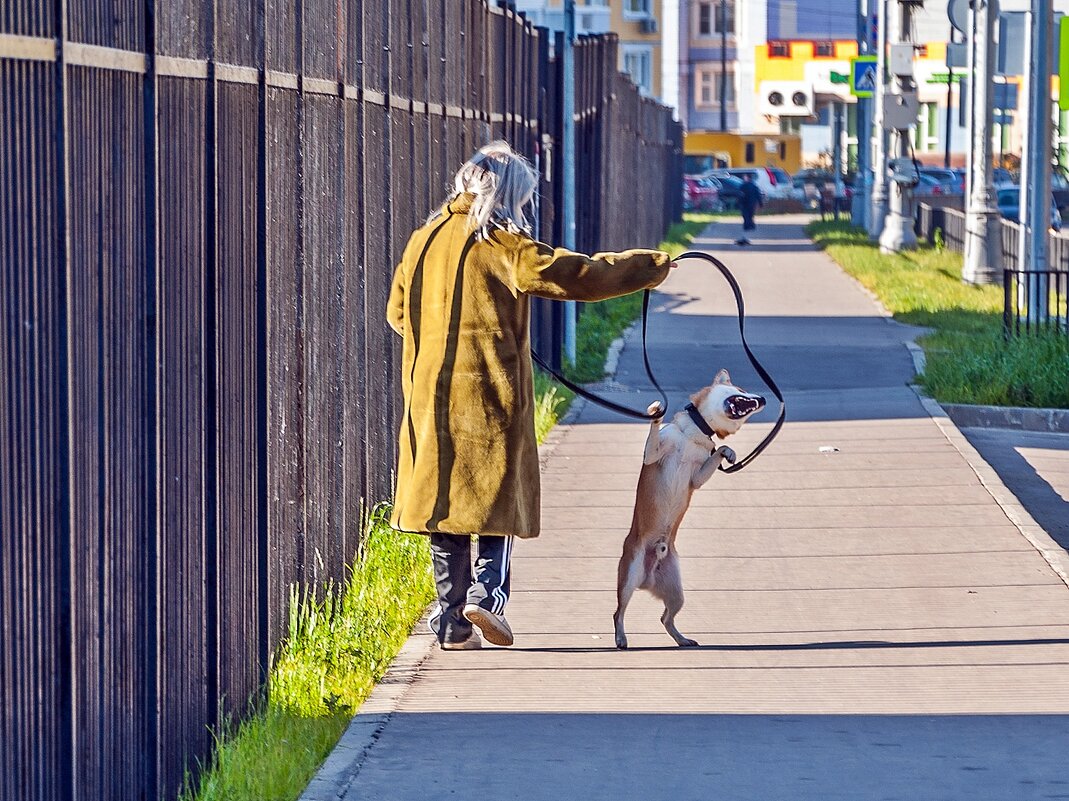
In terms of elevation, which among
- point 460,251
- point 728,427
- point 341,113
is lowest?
point 728,427

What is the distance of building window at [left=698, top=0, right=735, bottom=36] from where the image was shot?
339 ft

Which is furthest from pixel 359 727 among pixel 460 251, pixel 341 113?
Answer: pixel 341 113

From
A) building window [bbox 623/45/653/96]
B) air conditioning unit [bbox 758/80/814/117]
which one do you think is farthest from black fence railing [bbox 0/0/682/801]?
air conditioning unit [bbox 758/80/814/117]

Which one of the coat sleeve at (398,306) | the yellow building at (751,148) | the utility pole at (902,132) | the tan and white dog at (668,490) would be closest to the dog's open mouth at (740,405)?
the tan and white dog at (668,490)

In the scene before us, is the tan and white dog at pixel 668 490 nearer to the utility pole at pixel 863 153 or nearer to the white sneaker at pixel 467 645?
the white sneaker at pixel 467 645

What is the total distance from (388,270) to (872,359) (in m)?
8.81

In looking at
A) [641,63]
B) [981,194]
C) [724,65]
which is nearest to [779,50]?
[724,65]

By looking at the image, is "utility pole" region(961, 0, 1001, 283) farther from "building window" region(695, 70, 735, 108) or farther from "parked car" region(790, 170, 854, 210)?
"building window" region(695, 70, 735, 108)

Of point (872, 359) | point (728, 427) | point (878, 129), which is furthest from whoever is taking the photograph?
point (878, 129)

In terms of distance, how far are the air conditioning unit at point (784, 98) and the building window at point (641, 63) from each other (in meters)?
7.24

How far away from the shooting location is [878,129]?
3659 centimetres

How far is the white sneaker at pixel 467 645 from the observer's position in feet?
21.6

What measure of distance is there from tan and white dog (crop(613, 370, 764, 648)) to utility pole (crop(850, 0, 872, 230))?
1399 inches

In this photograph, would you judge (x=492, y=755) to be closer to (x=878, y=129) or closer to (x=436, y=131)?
(x=436, y=131)
